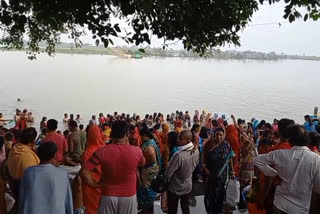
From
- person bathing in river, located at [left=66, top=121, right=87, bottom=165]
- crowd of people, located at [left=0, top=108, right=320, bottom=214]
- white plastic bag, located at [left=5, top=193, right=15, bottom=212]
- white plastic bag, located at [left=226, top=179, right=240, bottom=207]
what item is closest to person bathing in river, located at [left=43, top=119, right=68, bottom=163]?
crowd of people, located at [left=0, top=108, right=320, bottom=214]

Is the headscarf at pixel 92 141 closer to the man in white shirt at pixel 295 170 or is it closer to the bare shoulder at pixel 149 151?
the bare shoulder at pixel 149 151

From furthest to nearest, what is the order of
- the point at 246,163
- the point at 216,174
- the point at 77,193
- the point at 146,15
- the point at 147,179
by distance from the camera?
the point at 246,163, the point at 216,174, the point at 147,179, the point at 77,193, the point at 146,15

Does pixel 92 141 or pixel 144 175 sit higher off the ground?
pixel 92 141

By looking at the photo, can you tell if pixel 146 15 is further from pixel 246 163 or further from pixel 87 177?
pixel 246 163

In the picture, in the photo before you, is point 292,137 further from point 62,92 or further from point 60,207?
point 62,92

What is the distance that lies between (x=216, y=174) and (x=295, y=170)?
4.99 feet

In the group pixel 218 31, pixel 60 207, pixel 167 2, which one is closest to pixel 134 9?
pixel 167 2

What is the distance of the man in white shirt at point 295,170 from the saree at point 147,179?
59.3 inches

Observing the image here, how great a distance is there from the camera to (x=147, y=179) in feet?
14.5

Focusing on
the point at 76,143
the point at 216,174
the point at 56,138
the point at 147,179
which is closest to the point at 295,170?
the point at 216,174

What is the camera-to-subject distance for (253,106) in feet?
131

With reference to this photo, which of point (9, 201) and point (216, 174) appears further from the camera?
point (216, 174)

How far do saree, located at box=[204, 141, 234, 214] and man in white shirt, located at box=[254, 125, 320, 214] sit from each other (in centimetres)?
130

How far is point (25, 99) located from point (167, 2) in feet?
120
